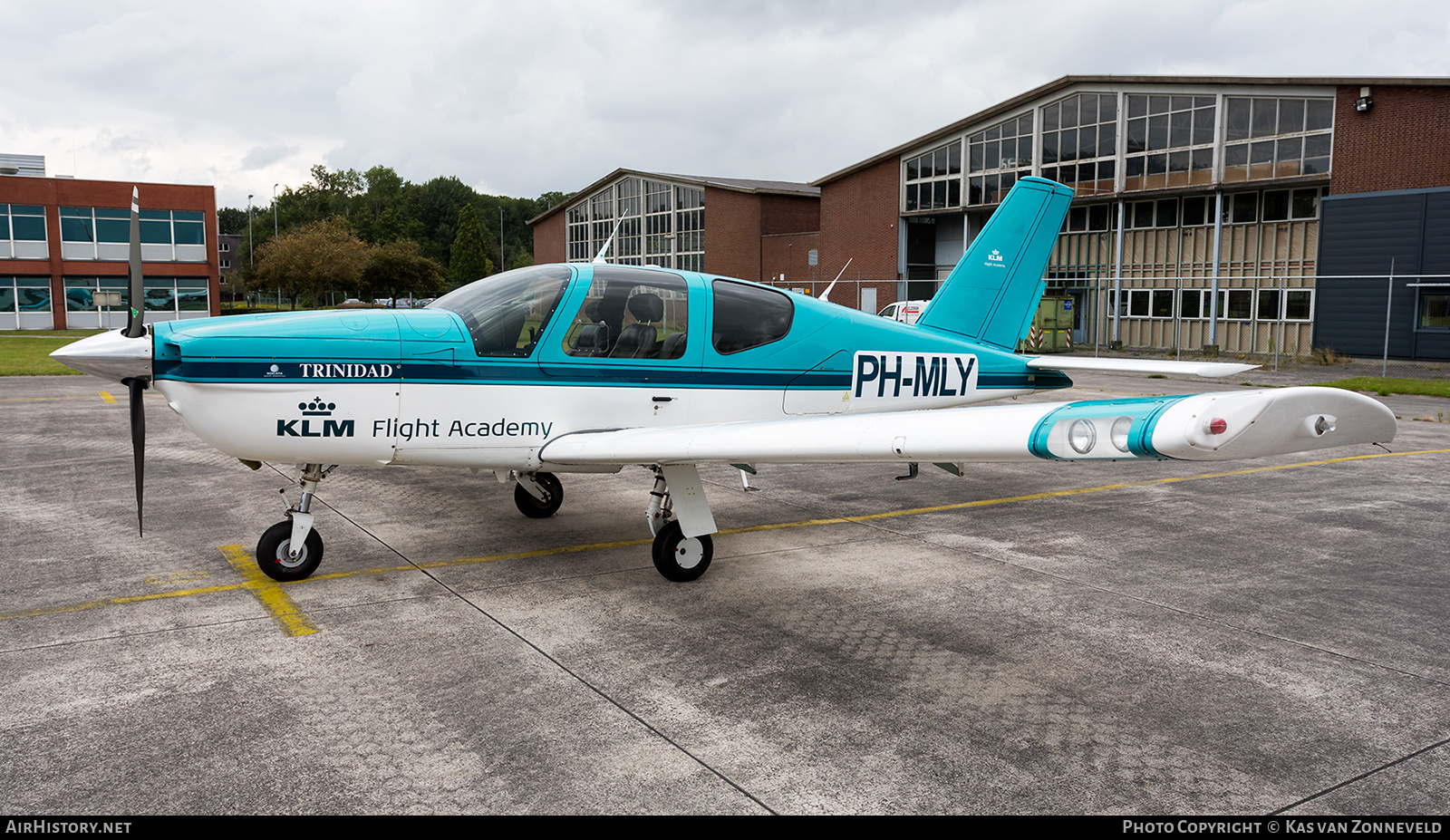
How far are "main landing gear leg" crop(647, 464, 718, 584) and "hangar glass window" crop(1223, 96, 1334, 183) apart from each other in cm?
2938

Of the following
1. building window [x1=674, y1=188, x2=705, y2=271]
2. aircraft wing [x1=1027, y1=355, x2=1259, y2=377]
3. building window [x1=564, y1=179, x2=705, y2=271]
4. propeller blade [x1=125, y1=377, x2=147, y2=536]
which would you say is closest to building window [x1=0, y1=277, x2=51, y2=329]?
building window [x1=564, y1=179, x2=705, y2=271]

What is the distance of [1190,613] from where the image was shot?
5734 mm

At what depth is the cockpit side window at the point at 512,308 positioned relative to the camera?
610 cm

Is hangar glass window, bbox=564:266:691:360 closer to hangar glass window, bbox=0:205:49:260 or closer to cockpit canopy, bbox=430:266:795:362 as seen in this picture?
cockpit canopy, bbox=430:266:795:362

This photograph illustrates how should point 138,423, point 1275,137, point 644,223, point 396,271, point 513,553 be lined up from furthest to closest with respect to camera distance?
1. point 644,223
2. point 396,271
3. point 1275,137
4. point 513,553
5. point 138,423

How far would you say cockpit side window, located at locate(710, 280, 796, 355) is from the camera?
6.77 m

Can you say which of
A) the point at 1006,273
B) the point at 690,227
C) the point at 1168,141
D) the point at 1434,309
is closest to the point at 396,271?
the point at 690,227

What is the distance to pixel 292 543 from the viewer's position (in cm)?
614

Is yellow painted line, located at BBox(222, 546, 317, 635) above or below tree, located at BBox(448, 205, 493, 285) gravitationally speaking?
below

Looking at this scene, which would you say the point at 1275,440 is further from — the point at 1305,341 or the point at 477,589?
the point at 1305,341

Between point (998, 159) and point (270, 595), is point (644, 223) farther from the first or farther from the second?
point (270, 595)

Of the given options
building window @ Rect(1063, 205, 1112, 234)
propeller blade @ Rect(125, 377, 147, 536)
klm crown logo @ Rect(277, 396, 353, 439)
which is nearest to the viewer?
propeller blade @ Rect(125, 377, 147, 536)

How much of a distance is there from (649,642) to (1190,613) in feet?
10.7

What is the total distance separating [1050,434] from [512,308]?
11.9 feet
